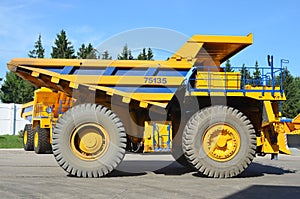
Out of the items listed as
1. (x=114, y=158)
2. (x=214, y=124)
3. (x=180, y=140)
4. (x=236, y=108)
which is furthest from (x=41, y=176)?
(x=236, y=108)

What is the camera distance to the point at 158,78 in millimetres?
10953

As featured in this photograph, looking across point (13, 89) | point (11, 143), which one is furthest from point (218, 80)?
point (13, 89)

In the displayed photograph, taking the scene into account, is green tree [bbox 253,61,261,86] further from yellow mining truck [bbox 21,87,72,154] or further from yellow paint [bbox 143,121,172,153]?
yellow mining truck [bbox 21,87,72,154]

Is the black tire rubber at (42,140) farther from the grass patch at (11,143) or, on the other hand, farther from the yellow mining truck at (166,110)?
the yellow mining truck at (166,110)

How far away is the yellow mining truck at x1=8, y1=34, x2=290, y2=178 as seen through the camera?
1046 cm

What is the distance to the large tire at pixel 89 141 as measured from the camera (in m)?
10.4

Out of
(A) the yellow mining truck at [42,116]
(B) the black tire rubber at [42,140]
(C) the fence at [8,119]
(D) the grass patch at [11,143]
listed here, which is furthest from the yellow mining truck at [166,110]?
(C) the fence at [8,119]

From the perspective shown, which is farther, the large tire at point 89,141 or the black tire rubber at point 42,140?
the black tire rubber at point 42,140

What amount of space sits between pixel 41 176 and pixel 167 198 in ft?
14.1

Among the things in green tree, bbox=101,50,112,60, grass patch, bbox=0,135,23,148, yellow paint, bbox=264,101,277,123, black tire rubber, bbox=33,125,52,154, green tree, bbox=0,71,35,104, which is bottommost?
grass patch, bbox=0,135,23,148

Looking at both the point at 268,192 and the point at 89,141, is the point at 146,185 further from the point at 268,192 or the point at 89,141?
the point at 268,192

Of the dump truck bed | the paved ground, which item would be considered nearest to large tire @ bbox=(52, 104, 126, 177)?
the paved ground

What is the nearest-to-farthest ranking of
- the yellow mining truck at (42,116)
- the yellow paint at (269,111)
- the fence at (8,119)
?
the yellow paint at (269,111) → the yellow mining truck at (42,116) → the fence at (8,119)

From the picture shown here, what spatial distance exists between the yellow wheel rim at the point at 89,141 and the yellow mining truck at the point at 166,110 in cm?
3
